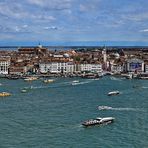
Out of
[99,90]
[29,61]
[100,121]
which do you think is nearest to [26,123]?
[100,121]

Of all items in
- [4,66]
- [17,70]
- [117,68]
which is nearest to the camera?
[17,70]

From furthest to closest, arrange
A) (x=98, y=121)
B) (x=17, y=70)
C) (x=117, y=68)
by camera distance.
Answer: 1. (x=117, y=68)
2. (x=17, y=70)
3. (x=98, y=121)

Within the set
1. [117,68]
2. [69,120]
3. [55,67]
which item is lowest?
[69,120]

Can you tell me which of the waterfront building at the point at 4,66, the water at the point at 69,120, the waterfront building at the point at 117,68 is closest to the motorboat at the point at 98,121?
the water at the point at 69,120

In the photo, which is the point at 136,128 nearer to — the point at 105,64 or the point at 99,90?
the point at 99,90

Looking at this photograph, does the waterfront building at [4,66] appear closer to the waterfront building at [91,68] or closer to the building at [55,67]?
the building at [55,67]

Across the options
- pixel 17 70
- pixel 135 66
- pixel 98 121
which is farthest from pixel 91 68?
pixel 98 121

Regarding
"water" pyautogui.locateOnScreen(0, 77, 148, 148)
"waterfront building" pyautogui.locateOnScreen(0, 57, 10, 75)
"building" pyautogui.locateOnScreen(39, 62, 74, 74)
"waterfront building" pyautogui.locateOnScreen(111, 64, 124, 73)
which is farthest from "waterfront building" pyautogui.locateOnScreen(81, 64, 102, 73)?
"water" pyautogui.locateOnScreen(0, 77, 148, 148)

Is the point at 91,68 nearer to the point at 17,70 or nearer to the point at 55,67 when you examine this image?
the point at 55,67
